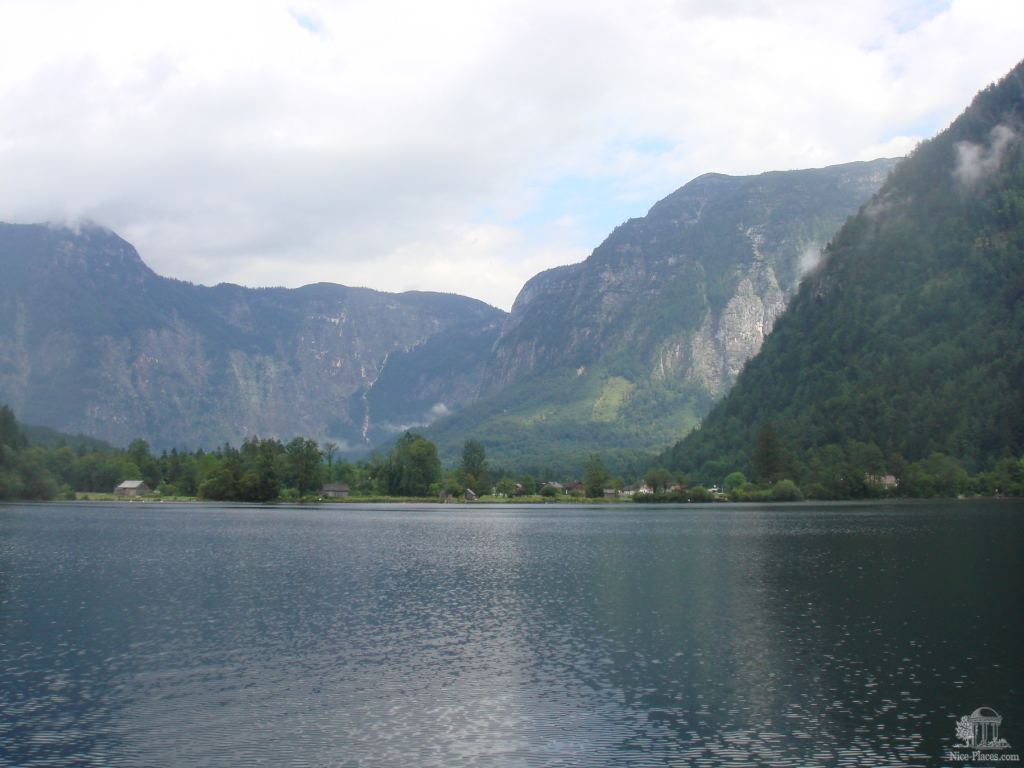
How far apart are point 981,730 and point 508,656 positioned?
18.9 m

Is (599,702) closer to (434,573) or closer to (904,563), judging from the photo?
(434,573)

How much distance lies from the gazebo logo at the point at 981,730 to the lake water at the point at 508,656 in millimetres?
378

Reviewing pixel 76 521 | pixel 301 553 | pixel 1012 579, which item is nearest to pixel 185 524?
pixel 76 521

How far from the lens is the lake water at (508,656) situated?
28.0 meters

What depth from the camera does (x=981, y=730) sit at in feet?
93.1

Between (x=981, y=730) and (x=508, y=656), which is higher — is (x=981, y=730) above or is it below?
below

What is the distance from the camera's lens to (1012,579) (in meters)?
60.0

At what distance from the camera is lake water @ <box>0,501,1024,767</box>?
27984 mm

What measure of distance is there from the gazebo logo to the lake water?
14.9 inches

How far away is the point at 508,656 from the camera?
40.4 meters

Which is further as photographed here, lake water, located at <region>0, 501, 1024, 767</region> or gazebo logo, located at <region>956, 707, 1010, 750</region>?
lake water, located at <region>0, 501, 1024, 767</region>

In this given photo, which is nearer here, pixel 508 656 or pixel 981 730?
pixel 981 730

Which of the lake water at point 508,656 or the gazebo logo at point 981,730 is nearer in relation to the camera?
the gazebo logo at point 981,730

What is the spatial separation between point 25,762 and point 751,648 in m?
28.8
